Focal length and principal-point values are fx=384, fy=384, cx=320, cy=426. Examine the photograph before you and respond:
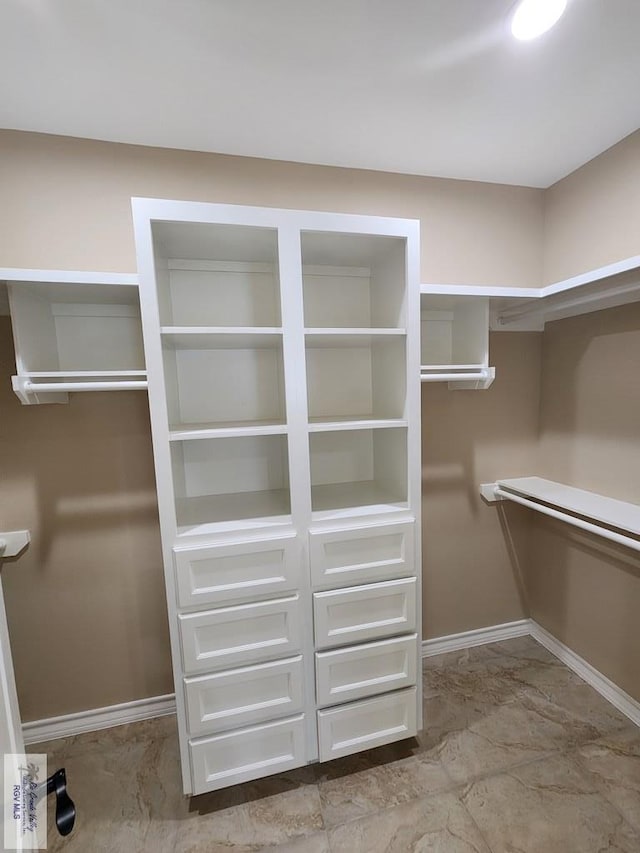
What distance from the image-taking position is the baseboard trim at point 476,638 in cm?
219

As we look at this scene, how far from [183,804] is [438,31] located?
2.73 metres

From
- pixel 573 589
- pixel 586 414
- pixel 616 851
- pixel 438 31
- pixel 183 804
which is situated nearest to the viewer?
pixel 438 31

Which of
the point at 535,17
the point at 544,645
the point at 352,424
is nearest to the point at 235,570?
the point at 352,424

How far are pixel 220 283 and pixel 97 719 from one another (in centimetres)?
207

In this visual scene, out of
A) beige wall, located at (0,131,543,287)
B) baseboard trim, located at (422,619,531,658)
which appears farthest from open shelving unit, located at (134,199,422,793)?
baseboard trim, located at (422,619,531,658)

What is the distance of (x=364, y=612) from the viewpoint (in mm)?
1468

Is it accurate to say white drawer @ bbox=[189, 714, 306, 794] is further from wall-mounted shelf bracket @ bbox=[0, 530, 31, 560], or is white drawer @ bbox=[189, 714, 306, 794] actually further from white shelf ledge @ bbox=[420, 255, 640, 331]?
white shelf ledge @ bbox=[420, 255, 640, 331]

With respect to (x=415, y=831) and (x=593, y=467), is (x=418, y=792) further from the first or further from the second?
(x=593, y=467)

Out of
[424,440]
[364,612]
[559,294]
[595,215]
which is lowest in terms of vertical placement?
[364,612]

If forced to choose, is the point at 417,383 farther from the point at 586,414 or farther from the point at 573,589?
the point at 573,589

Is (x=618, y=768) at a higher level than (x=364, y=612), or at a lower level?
lower

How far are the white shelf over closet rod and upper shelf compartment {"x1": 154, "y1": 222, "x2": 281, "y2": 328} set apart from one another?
147 centimetres

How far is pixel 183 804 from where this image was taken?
4.75 ft

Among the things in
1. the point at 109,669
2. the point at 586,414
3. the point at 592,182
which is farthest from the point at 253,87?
the point at 109,669
